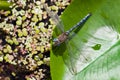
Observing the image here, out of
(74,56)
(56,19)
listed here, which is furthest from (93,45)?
(56,19)

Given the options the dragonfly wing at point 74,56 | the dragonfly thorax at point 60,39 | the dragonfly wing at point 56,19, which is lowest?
the dragonfly wing at point 74,56

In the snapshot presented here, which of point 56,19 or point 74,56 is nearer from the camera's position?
point 74,56

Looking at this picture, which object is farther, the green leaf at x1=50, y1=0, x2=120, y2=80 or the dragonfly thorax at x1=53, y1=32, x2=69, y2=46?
the dragonfly thorax at x1=53, y1=32, x2=69, y2=46

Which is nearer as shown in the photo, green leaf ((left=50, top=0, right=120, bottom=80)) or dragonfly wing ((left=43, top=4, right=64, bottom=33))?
green leaf ((left=50, top=0, right=120, bottom=80))

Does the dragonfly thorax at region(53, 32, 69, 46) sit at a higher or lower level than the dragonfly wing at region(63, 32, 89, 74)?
higher

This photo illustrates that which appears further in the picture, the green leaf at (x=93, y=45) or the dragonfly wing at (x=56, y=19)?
the dragonfly wing at (x=56, y=19)

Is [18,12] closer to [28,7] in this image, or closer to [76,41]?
[28,7]

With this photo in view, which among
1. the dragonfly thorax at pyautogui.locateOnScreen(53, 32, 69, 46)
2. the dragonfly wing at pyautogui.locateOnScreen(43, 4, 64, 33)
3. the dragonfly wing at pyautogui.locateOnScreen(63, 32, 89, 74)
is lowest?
the dragonfly wing at pyautogui.locateOnScreen(63, 32, 89, 74)

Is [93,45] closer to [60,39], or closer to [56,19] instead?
[60,39]

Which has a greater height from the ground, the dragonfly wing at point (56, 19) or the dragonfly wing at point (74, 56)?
the dragonfly wing at point (56, 19)
